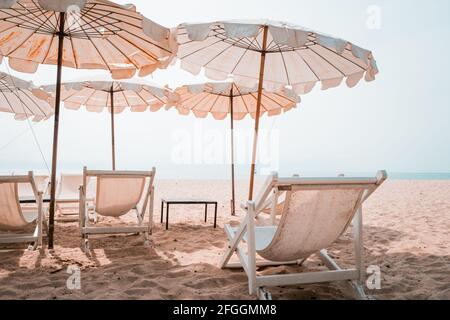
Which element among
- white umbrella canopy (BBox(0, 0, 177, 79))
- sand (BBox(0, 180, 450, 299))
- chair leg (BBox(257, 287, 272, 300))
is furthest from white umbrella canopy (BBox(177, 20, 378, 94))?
chair leg (BBox(257, 287, 272, 300))

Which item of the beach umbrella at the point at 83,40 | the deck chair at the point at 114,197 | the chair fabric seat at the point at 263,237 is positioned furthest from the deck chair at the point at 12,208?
the chair fabric seat at the point at 263,237

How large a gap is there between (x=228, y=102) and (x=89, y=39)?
4.05 meters

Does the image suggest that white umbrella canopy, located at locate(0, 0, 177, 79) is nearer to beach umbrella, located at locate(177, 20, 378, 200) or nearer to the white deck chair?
beach umbrella, located at locate(177, 20, 378, 200)

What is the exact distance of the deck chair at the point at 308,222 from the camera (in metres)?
2.25

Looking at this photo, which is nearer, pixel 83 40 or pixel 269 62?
pixel 83 40

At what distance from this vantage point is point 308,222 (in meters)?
2.37

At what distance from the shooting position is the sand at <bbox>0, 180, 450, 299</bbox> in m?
2.64

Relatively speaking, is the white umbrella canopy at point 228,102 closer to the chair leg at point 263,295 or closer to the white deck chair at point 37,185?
the white deck chair at point 37,185

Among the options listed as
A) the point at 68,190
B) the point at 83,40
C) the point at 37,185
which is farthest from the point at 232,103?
the point at 37,185

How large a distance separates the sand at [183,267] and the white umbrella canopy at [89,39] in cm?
230

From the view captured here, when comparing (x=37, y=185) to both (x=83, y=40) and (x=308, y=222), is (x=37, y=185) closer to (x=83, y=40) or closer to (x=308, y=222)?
(x=83, y=40)
